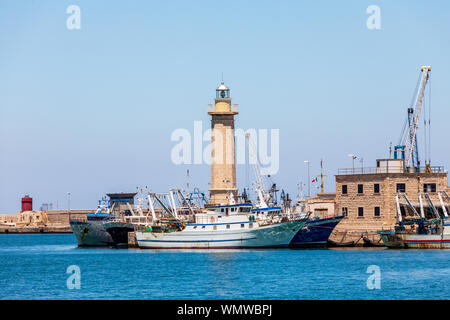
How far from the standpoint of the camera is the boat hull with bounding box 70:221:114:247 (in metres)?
91.5

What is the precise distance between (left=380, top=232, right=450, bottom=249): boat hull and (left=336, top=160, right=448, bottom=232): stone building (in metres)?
4.98

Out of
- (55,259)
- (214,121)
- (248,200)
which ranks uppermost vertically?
(214,121)

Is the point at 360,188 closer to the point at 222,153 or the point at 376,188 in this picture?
the point at 376,188

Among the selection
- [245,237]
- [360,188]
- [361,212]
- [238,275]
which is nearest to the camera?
[238,275]

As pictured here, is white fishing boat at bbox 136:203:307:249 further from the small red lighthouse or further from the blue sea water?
the small red lighthouse

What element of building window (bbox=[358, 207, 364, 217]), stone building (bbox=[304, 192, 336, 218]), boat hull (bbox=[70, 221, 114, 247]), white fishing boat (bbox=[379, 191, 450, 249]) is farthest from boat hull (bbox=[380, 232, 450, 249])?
boat hull (bbox=[70, 221, 114, 247])

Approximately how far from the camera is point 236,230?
7369 centimetres

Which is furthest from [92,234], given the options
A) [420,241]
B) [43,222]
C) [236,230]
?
[43,222]

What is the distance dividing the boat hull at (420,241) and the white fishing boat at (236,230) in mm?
9433

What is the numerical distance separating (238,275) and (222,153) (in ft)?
138

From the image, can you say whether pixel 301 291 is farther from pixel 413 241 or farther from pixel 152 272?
pixel 413 241

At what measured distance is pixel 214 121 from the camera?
91.7 metres
